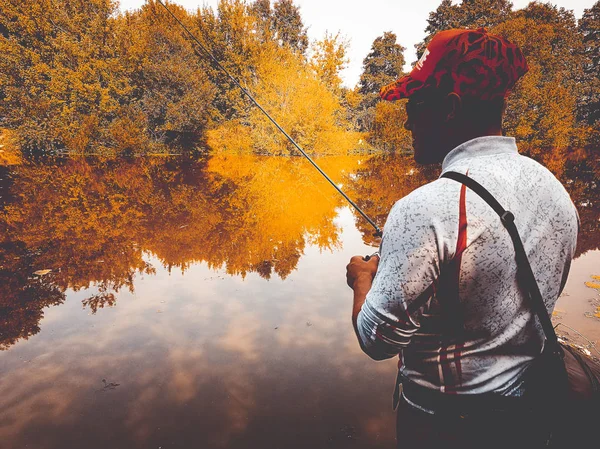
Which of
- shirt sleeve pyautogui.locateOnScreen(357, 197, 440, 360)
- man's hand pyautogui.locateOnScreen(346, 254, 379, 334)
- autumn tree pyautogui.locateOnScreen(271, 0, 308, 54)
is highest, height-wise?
autumn tree pyautogui.locateOnScreen(271, 0, 308, 54)

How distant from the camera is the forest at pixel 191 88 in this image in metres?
22.2

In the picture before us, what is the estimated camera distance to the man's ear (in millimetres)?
1027

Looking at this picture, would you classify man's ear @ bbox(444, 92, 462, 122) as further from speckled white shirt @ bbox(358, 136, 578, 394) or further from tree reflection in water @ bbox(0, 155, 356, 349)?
tree reflection in water @ bbox(0, 155, 356, 349)

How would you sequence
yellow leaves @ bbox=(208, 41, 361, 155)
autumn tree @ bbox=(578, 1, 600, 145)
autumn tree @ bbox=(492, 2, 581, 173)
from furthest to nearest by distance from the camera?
1. autumn tree @ bbox=(578, 1, 600, 145)
2. autumn tree @ bbox=(492, 2, 581, 173)
3. yellow leaves @ bbox=(208, 41, 361, 155)

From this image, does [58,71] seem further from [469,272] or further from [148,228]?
[469,272]

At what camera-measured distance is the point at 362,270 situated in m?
1.47

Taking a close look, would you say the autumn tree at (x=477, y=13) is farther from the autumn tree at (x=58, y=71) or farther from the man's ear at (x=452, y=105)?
the man's ear at (x=452, y=105)

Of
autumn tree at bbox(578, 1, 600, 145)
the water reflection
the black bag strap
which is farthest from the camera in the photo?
autumn tree at bbox(578, 1, 600, 145)

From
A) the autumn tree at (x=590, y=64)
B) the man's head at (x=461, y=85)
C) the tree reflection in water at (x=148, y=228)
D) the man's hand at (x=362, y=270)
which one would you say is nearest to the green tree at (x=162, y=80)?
the tree reflection in water at (x=148, y=228)

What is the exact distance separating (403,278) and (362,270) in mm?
540

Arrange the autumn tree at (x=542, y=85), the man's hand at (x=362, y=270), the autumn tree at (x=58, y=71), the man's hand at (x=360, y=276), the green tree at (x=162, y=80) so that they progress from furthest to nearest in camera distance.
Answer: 1. the autumn tree at (x=542, y=85)
2. the green tree at (x=162, y=80)
3. the autumn tree at (x=58, y=71)
4. the man's hand at (x=362, y=270)
5. the man's hand at (x=360, y=276)

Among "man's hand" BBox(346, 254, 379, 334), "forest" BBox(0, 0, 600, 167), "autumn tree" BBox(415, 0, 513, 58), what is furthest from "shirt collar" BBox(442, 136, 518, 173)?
"autumn tree" BBox(415, 0, 513, 58)

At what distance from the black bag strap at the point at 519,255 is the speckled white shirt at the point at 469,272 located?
0.05ft

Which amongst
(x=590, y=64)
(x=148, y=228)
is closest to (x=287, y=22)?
(x=590, y=64)
